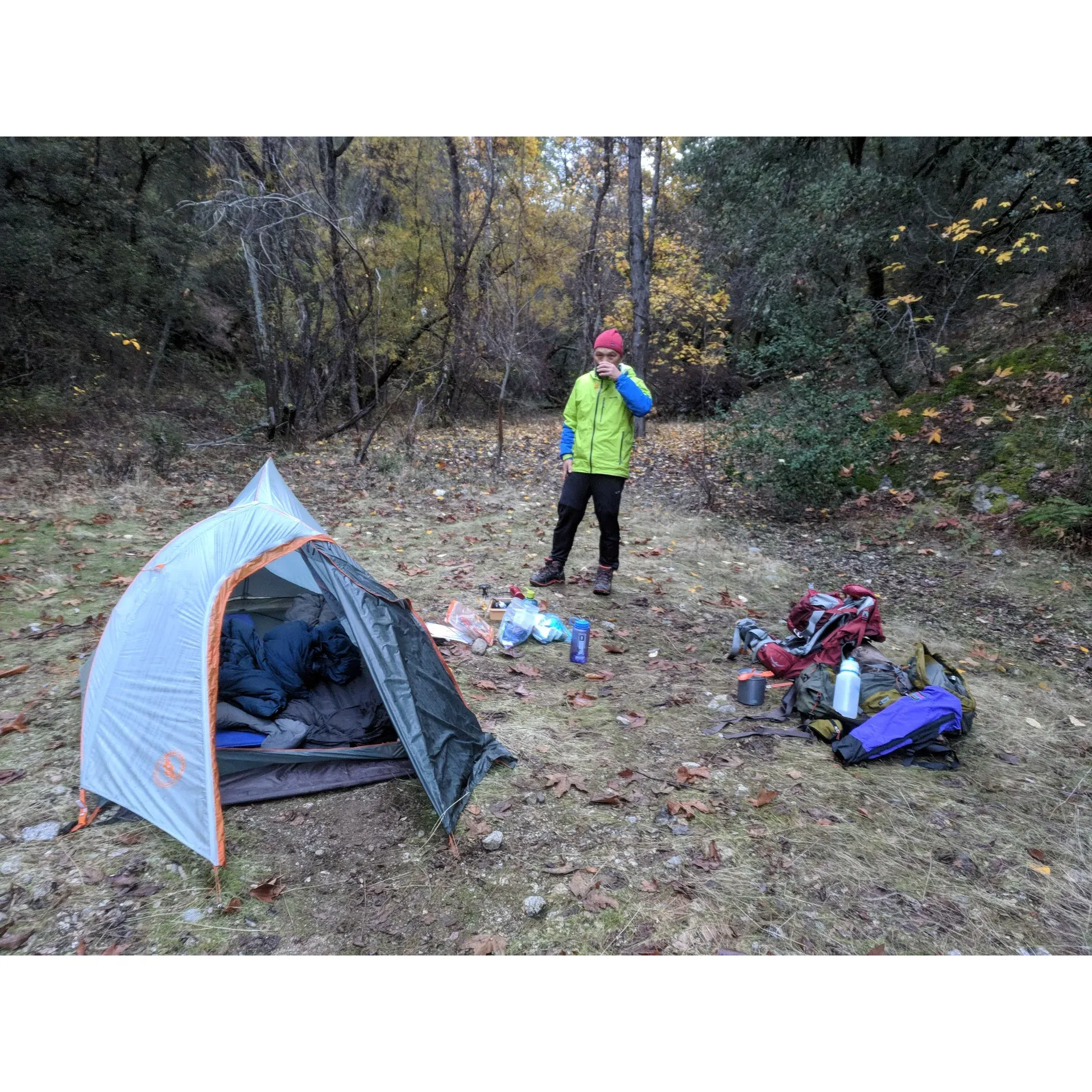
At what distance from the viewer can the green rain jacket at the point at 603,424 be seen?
5.27 meters

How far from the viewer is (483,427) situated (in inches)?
584

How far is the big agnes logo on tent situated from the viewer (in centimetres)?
288

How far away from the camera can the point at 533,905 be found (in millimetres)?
2629

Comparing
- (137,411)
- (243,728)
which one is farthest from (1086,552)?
(137,411)

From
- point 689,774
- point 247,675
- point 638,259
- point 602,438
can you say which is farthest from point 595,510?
point 638,259

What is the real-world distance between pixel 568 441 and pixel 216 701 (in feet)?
11.5

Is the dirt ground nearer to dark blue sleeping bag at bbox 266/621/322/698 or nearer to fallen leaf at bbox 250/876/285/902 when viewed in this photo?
fallen leaf at bbox 250/876/285/902

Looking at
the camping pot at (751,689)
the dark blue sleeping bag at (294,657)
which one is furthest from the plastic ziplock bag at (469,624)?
the camping pot at (751,689)

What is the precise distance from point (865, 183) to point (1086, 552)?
5803mm

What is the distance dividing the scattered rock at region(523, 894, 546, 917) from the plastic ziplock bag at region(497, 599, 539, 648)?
7.30 ft

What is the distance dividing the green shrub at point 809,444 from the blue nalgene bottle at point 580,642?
458cm

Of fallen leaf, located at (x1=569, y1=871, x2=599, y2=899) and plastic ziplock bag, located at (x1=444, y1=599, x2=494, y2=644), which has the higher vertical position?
plastic ziplock bag, located at (x1=444, y1=599, x2=494, y2=644)

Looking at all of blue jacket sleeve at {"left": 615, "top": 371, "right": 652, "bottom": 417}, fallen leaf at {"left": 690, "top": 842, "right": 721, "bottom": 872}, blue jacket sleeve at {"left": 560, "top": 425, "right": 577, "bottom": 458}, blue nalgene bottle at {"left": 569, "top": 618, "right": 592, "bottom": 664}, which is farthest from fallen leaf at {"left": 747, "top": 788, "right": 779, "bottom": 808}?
blue jacket sleeve at {"left": 560, "top": 425, "right": 577, "bottom": 458}

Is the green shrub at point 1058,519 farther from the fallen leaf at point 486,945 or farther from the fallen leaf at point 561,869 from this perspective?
the fallen leaf at point 486,945
